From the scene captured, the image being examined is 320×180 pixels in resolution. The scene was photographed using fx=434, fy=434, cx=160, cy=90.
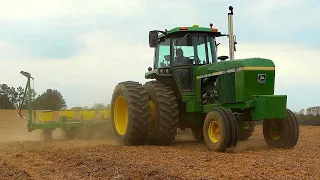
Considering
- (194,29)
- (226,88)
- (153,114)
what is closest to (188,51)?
(194,29)

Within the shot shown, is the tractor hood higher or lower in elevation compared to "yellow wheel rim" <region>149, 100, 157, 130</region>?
higher

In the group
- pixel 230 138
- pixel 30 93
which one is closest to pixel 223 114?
pixel 230 138

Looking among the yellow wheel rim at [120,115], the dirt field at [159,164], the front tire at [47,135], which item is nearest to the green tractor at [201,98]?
the yellow wheel rim at [120,115]

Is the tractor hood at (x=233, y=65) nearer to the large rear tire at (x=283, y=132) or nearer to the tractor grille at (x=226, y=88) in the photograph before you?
the tractor grille at (x=226, y=88)

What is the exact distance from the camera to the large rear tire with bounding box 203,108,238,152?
8.24m

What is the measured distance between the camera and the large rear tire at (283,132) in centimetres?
895

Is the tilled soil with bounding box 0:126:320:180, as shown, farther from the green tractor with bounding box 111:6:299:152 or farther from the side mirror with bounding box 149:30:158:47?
the side mirror with bounding box 149:30:158:47

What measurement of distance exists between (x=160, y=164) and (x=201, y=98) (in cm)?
374

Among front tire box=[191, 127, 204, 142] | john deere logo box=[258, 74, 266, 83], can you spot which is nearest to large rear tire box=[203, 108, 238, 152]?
john deere logo box=[258, 74, 266, 83]

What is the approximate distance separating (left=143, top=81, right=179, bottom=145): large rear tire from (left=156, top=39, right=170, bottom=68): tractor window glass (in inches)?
30.0

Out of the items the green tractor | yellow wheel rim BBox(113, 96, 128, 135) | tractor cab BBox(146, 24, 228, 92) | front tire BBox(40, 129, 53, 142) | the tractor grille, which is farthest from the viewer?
front tire BBox(40, 129, 53, 142)

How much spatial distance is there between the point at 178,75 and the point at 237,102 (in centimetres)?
188

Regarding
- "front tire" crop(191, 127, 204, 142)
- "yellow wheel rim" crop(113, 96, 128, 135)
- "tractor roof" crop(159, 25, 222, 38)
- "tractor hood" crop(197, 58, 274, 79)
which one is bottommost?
"front tire" crop(191, 127, 204, 142)

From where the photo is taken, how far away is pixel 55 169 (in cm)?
691
